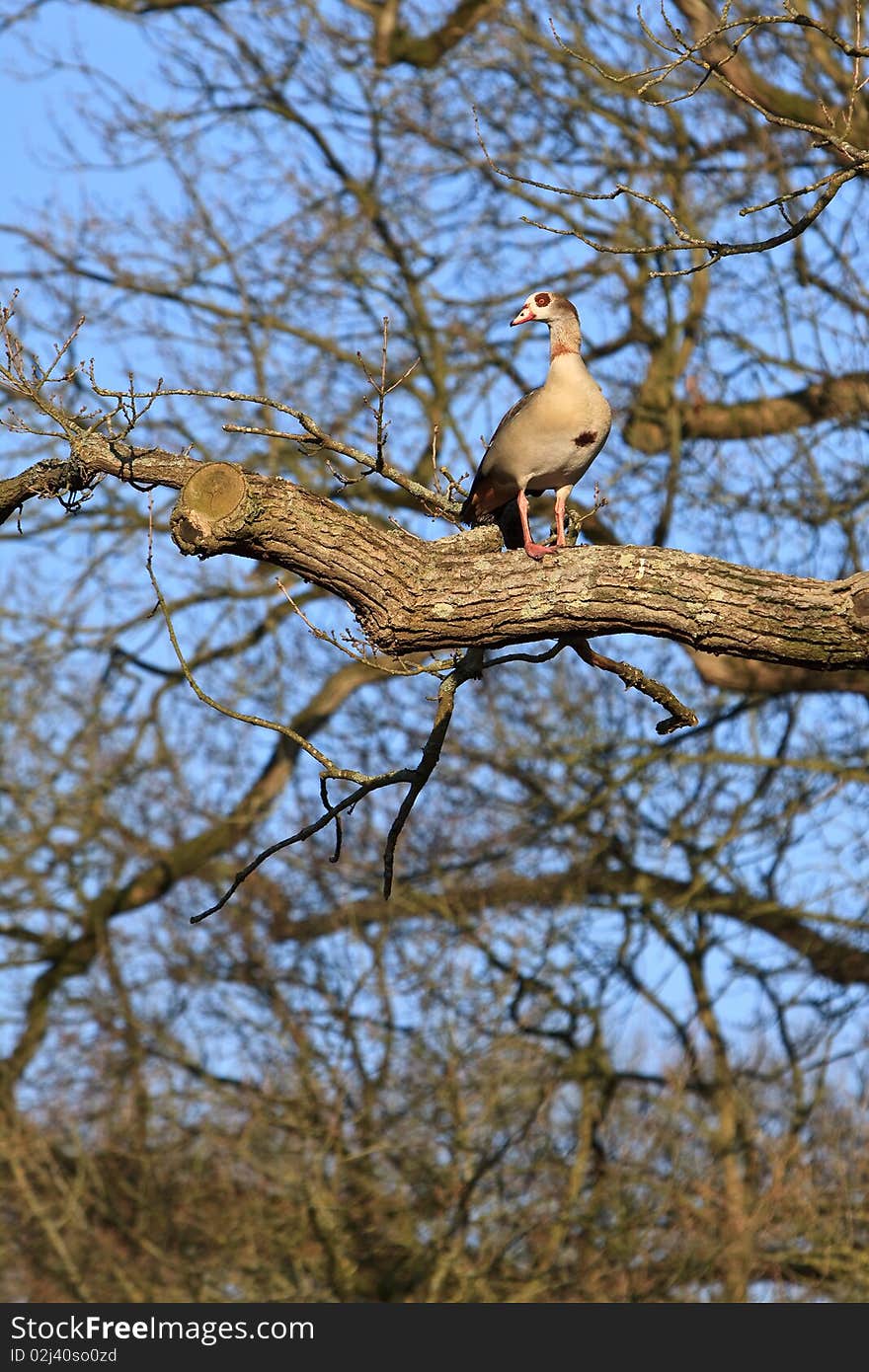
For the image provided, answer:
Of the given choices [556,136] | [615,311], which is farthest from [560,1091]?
[556,136]

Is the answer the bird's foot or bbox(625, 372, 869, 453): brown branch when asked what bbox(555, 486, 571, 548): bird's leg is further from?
bbox(625, 372, 869, 453): brown branch

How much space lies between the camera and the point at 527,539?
5.39m

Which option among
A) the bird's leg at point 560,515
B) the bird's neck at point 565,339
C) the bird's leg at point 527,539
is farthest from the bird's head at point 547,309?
the bird's leg at point 527,539

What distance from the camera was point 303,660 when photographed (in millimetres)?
12781

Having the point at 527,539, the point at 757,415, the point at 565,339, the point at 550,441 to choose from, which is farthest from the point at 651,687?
the point at 757,415

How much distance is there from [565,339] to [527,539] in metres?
0.92

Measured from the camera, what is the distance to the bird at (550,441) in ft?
18.4

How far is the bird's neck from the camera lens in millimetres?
5879

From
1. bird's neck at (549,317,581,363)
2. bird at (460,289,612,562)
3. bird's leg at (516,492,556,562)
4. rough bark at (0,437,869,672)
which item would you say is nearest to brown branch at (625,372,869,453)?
bird's neck at (549,317,581,363)

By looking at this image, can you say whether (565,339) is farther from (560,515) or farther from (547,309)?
(560,515)

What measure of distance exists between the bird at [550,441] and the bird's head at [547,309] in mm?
104
